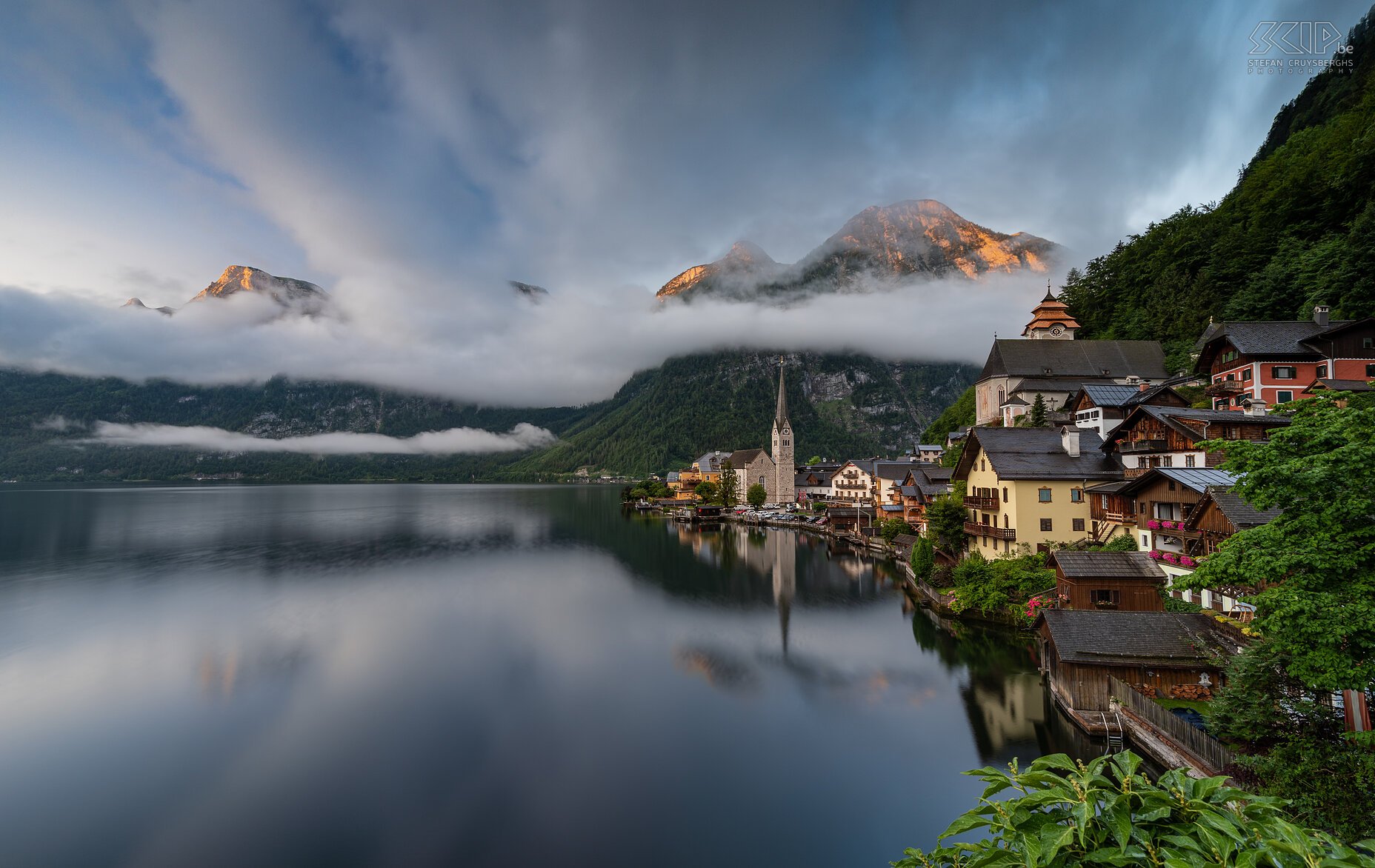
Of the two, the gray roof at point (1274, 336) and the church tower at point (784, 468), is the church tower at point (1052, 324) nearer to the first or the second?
the gray roof at point (1274, 336)

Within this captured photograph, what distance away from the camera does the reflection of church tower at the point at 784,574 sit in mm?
37941

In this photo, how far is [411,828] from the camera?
16.3m

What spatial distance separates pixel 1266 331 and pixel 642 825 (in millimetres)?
47668

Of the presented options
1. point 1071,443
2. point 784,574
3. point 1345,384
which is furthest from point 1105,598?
point 784,574

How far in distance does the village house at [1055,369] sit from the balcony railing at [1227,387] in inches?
712

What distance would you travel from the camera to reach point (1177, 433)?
2964cm

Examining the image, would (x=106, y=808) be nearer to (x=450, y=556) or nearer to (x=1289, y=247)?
(x=450, y=556)

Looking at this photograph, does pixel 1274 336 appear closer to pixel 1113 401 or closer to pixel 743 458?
pixel 1113 401

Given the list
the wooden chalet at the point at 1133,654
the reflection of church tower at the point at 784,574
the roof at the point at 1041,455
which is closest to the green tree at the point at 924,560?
the roof at the point at 1041,455

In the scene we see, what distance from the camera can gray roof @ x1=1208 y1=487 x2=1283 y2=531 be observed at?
2094 cm

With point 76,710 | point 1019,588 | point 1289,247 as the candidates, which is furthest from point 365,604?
point 1289,247

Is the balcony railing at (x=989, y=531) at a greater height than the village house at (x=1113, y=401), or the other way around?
the village house at (x=1113, y=401)

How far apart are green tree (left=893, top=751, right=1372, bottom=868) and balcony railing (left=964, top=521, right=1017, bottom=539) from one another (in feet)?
110

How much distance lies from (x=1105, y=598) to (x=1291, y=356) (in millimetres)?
25706
